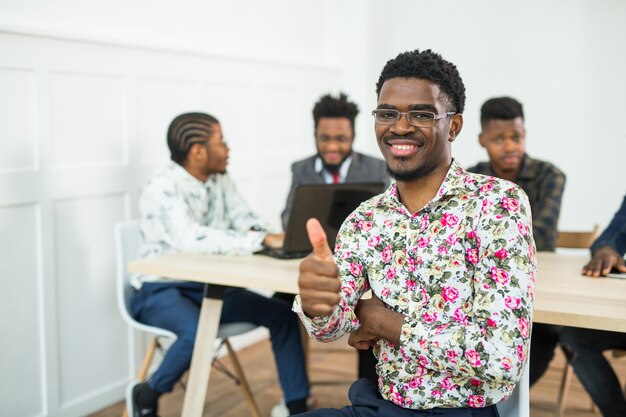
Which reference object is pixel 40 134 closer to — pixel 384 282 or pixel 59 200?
pixel 59 200

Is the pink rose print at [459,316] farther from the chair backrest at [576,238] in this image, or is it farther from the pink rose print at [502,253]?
the chair backrest at [576,238]

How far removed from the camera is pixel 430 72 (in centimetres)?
164

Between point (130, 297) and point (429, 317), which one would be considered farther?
point (130, 297)

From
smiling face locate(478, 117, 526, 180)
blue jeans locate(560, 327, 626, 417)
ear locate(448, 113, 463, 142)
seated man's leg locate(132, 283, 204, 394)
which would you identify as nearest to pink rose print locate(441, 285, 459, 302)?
ear locate(448, 113, 463, 142)

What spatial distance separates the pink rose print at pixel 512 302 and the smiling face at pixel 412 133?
348 millimetres

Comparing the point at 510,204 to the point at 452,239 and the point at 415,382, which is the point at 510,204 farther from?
the point at 415,382

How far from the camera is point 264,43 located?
4461 mm

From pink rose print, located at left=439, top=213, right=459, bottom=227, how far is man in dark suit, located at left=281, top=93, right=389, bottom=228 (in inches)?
76.0

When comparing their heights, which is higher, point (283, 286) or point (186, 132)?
point (186, 132)

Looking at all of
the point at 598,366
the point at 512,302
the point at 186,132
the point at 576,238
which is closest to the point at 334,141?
the point at 186,132

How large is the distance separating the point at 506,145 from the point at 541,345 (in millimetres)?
819

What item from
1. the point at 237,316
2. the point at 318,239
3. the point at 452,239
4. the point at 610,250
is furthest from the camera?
the point at 237,316

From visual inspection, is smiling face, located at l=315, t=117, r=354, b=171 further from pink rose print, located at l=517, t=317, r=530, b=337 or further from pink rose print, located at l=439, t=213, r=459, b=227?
pink rose print, located at l=517, t=317, r=530, b=337

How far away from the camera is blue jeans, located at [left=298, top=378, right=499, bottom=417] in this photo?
1.57 metres
